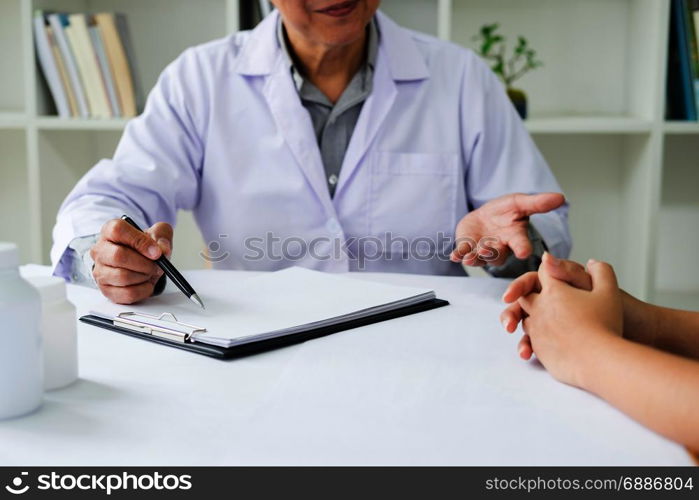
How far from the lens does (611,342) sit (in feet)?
2.38

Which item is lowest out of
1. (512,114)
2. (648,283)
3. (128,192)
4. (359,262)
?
(648,283)

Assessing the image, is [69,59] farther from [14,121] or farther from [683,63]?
[683,63]

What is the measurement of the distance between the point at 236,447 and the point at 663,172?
2.17 m

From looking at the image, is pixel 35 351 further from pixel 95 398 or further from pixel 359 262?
pixel 359 262

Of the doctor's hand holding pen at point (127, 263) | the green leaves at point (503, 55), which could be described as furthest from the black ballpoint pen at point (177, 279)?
the green leaves at point (503, 55)

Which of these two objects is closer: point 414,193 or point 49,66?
point 414,193

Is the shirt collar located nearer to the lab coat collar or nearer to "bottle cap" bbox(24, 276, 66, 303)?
the lab coat collar

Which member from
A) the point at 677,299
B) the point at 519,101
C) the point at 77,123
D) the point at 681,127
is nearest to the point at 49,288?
the point at 77,123

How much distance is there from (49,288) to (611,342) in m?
0.51

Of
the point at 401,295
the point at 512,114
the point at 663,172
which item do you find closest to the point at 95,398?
the point at 401,295

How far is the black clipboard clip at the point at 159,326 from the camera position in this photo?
88 centimetres

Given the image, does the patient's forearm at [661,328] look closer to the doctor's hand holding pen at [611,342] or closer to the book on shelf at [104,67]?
the doctor's hand holding pen at [611,342]

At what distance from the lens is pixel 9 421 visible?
669mm

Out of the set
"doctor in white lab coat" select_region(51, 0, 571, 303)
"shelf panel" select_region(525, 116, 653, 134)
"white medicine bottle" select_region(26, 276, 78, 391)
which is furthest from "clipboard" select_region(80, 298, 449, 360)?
"shelf panel" select_region(525, 116, 653, 134)
